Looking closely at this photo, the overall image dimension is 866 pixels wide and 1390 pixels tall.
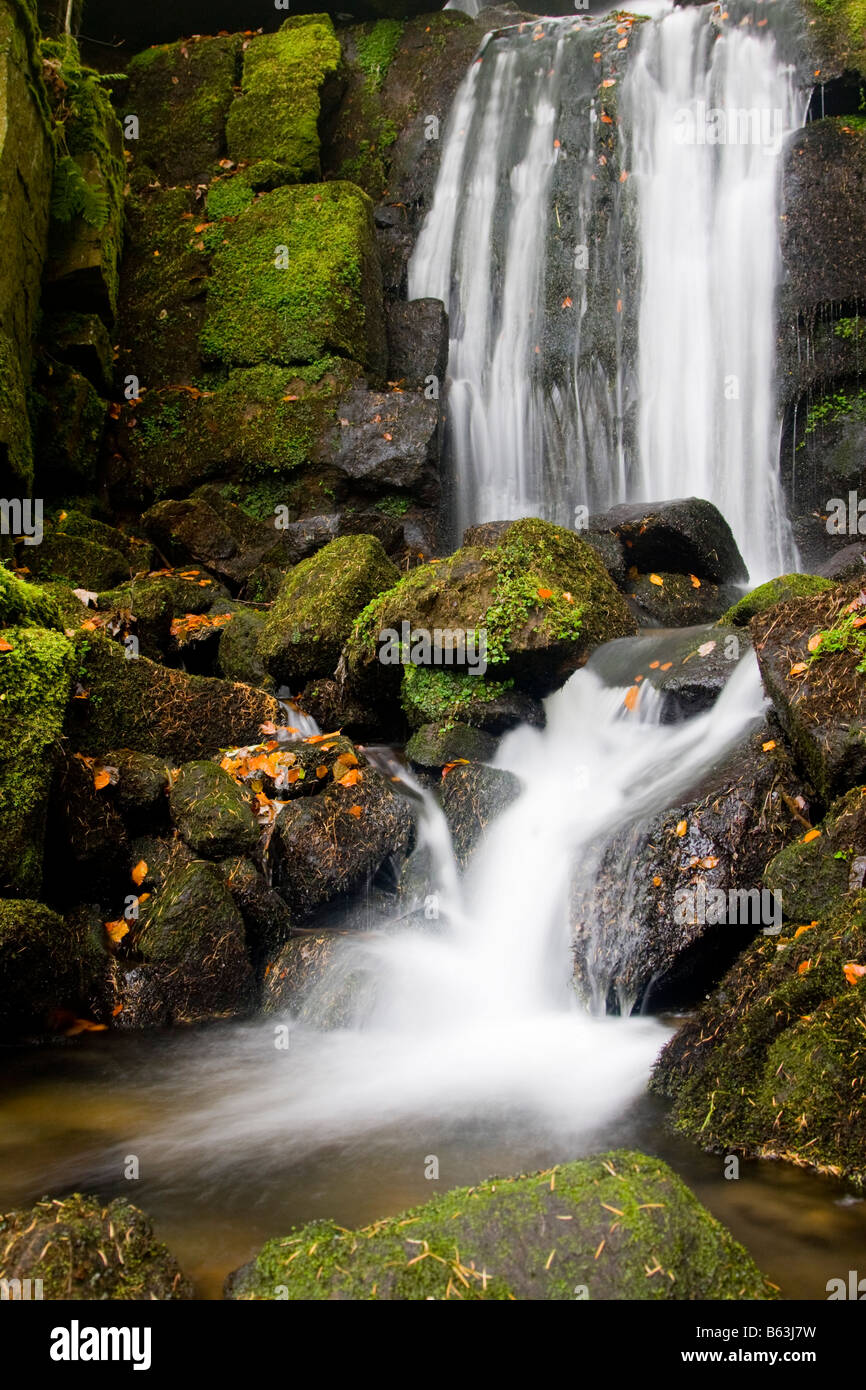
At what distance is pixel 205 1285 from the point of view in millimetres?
2871

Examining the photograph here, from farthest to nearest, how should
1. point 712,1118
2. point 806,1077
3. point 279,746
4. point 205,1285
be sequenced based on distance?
point 279,746 → point 712,1118 → point 806,1077 → point 205,1285

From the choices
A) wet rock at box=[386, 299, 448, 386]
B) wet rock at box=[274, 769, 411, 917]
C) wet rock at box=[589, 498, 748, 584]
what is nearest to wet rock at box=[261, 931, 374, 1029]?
wet rock at box=[274, 769, 411, 917]

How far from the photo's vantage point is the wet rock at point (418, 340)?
13812 millimetres

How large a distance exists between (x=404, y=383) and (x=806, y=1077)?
11.2 m

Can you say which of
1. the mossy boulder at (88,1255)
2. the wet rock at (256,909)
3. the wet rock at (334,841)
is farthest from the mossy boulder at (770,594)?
the mossy boulder at (88,1255)

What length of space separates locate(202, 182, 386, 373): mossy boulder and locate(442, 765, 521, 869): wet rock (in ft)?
26.6

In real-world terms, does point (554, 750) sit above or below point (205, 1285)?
above

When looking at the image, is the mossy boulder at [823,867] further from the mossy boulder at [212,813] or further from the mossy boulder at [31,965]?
the mossy boulder at [31,965]

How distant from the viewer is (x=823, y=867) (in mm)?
4473

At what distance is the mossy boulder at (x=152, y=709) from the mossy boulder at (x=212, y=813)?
780 millimetres

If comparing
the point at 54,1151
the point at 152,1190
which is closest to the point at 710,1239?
the point at 152,1190
